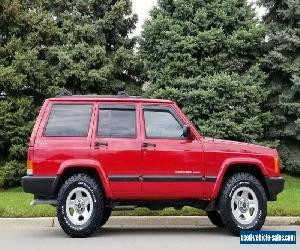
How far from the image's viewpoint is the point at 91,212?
10.3 m

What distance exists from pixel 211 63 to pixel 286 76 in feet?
9.66

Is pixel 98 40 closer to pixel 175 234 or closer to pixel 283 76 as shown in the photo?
pixel 283 76

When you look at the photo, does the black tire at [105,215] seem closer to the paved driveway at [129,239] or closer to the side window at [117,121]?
the paved driveway at [129,239]

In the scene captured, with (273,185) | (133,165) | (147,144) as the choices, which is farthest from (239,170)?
(133,165)

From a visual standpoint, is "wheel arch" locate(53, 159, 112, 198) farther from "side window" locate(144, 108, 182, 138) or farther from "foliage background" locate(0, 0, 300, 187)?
"foliage background" locate(0, 0, 300, 187)

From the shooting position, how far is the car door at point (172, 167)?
10445 millimetres

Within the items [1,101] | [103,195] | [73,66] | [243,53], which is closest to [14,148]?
[1,101]

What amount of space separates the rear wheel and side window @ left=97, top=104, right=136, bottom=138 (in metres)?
2.32

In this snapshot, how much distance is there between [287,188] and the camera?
1966cm

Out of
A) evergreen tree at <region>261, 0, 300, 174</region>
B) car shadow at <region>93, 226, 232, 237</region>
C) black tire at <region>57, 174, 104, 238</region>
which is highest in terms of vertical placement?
evergreen tree at <region>261, 0, 300, 174</region>

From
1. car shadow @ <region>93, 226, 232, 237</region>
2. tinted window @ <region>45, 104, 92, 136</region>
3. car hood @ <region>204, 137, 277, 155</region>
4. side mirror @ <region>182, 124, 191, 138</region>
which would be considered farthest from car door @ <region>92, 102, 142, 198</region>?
car hood @ <region>204, 137, 277, 155</region>

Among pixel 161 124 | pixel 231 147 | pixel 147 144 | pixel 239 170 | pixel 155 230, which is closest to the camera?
pixel 147 144

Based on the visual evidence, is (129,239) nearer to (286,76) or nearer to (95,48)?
(95,48)

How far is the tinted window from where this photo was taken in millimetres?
10609
